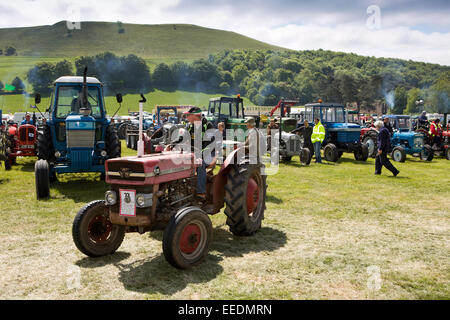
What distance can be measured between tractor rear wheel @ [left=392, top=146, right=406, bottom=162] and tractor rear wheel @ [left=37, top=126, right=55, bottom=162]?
12325mm

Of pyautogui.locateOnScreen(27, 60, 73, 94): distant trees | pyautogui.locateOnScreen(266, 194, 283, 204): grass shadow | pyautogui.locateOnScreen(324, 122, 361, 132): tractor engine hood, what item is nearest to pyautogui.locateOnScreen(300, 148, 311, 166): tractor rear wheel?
pyautogui.locateOnScreen(324, 122, 361, 132): tractor engine hood

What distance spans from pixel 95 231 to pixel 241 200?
1.85 metres

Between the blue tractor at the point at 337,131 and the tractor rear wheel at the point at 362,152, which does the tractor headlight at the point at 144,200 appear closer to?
the blue tractor at the point at 337,131

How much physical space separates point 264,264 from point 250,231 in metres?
0.94

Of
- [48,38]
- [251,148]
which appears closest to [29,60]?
[48,38]

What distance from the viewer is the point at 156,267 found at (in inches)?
167

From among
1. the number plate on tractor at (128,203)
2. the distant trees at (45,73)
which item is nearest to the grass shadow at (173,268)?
the number plate on tractor at (128,203)

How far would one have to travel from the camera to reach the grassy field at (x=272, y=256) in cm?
367

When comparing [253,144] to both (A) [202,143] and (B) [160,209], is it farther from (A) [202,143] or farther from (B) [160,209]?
(B) [160,209]

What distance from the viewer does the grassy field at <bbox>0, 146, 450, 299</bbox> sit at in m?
3.67

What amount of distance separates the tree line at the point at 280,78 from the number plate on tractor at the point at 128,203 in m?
64.6

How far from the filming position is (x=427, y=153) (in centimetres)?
1528

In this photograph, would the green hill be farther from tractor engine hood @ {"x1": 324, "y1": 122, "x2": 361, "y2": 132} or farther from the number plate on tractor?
the number plate on tractor
